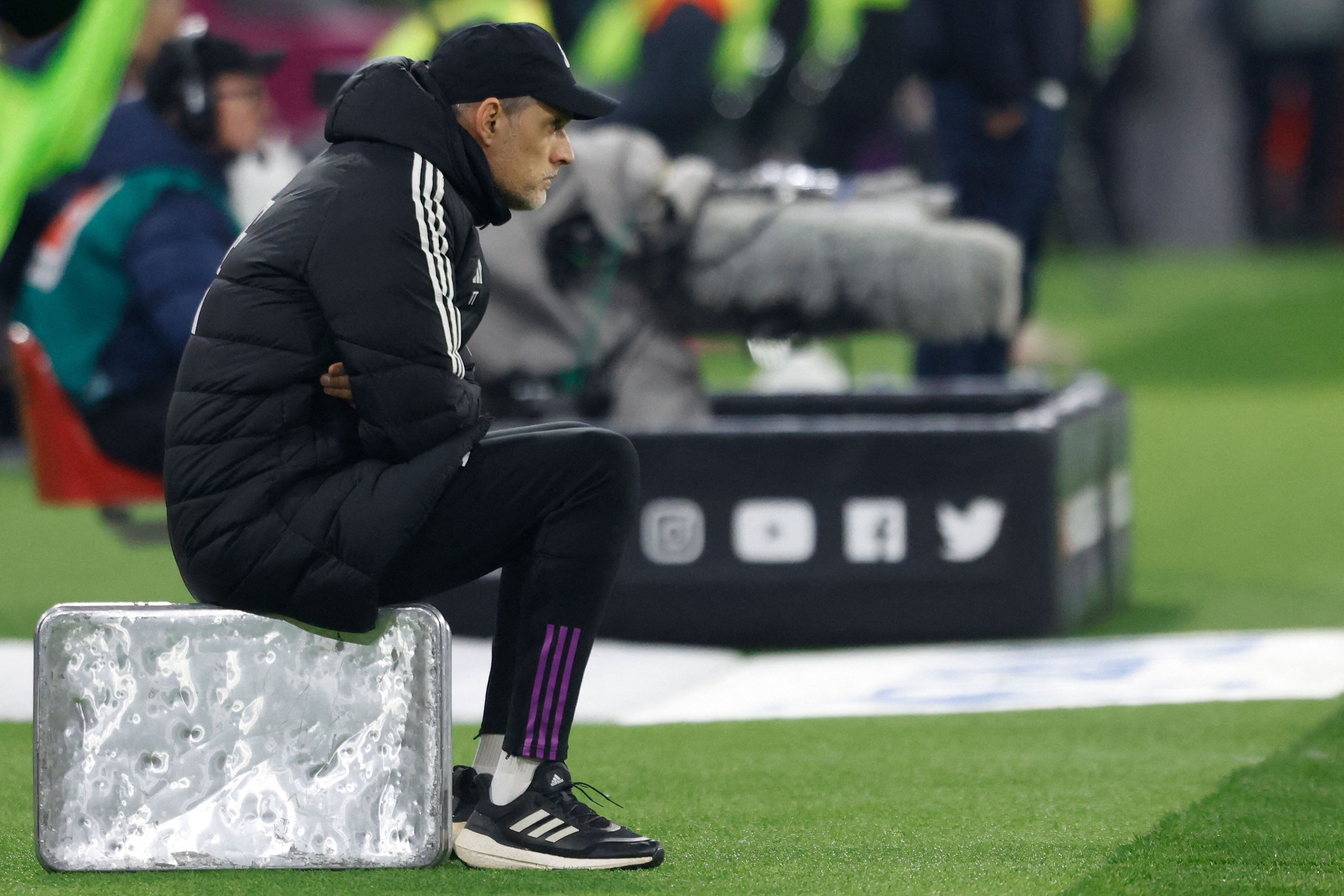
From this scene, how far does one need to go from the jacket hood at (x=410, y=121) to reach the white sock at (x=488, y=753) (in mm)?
812

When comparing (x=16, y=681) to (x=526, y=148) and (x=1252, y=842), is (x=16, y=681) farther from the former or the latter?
(x=1252, y=842)

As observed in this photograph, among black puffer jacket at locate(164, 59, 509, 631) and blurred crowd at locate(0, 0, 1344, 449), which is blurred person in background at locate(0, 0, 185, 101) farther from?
black puffer jacket at locate(164, 59, 509, 631)

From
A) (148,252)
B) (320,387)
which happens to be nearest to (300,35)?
(148,252)

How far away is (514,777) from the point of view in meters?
3.25

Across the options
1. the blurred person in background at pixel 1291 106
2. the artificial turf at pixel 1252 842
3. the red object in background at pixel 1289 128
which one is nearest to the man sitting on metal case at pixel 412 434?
the artificial turf at pixel 1252 842

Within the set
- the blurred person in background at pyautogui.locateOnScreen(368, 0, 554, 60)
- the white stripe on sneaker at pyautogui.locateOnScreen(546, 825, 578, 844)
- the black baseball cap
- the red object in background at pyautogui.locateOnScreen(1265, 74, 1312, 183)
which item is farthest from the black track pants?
the red object in background at pyautogui.locateOnScreen(1265, 74, 1312, 183)

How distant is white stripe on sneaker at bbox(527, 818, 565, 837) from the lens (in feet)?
10.5

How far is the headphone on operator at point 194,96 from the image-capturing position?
5.48 meters

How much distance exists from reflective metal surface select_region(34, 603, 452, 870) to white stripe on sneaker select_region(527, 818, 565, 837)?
0.15 m

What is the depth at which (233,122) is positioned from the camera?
5531mm

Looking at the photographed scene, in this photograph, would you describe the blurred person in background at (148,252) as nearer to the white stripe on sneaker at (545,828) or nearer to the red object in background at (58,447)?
the red object in background at (58,447)

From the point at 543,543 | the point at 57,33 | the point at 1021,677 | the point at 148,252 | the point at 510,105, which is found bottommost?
the point at 1021,677

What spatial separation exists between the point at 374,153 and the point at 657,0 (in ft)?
27.8

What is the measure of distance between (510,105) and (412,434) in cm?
51
